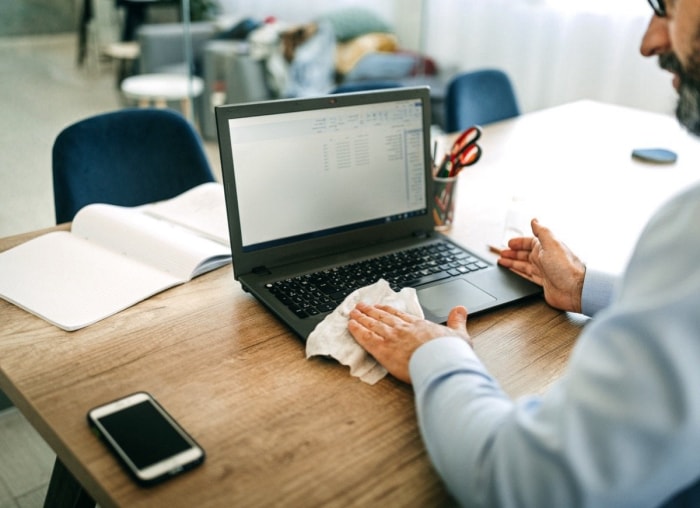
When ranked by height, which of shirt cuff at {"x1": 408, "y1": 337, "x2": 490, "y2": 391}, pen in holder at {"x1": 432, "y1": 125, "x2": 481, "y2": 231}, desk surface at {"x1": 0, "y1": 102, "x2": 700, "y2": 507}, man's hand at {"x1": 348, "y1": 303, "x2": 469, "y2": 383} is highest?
pen in holder at {"x1": 432, "y1": 125, "x2": 481, "y2": 231}

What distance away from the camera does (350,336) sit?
0.96 m

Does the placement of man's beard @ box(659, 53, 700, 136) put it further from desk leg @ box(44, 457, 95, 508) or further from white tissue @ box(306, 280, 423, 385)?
desk leg @ box(44, 457, 95, 508)

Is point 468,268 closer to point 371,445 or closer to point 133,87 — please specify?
point 371,445

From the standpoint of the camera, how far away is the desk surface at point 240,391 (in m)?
0.73

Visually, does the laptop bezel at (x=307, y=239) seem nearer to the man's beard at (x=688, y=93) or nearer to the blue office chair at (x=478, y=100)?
the man's beard at (x=688, y=93)

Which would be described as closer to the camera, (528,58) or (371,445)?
(371,445)

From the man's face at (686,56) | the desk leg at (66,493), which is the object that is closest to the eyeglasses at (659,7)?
the man's face at (686,56)

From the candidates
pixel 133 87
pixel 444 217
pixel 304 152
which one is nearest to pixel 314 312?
pixel 304 152

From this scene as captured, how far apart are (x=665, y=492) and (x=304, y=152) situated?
0.75 meters

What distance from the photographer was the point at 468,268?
3.98 feet

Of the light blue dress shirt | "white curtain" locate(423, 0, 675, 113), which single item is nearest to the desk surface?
the light blue dress shirt

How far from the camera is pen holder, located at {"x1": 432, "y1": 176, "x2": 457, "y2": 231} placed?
135 cm

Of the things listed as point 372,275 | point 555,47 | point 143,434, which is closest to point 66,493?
point 143,434

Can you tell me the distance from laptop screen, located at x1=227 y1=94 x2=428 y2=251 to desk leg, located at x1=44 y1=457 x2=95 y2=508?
0.51m
